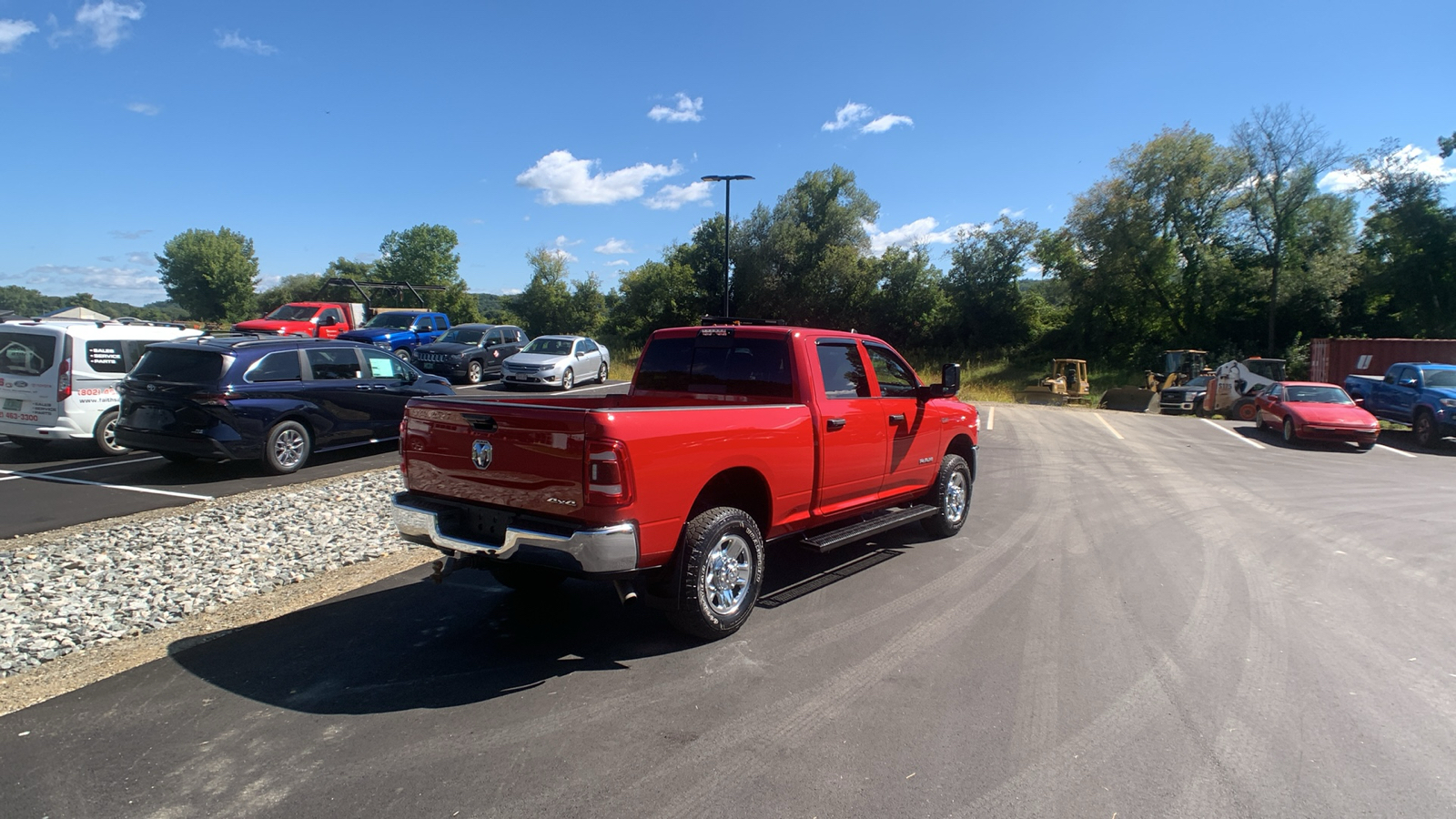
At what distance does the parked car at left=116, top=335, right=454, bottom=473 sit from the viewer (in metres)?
8.50

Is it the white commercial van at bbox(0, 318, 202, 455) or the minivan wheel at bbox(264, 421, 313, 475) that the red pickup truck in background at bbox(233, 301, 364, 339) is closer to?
the white commercial van at bbox(0, 318, 202, 455)

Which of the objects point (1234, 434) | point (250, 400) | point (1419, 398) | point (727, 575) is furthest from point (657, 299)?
point (727, 575)

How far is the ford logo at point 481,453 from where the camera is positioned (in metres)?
4.18

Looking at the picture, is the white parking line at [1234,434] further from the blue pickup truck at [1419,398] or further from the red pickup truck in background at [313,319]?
the red pickup truck in background at [313,319]

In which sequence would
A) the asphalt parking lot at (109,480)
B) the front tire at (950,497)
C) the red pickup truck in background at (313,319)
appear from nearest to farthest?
the front tire at (950,497), the asphalt parking lot at (109,480), the red pickup truck in background at (313,319)

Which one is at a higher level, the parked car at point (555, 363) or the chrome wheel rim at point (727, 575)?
the parked car at point (555, 363)

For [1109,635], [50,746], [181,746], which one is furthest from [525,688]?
[1109,635]

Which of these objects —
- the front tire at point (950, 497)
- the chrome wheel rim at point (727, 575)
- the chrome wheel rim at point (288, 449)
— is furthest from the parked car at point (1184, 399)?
the chrome wheel rim at point (288, 449)

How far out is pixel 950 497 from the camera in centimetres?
721

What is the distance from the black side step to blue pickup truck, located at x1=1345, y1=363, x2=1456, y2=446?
53.4ft

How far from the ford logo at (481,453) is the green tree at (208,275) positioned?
87.7 meters

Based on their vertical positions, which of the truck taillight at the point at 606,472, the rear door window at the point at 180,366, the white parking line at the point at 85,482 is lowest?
the white parking line at the point at 85,482

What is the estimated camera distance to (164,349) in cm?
884

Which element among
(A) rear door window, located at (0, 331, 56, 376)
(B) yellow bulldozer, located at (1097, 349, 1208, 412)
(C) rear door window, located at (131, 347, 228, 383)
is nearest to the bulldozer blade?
(B) yellow bulldozer, located at (1097, 349, 1208, 412)
